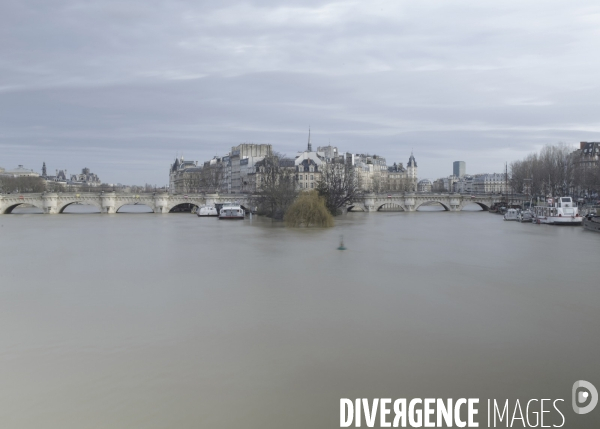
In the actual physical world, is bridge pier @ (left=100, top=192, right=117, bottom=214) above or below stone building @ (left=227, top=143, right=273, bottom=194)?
below

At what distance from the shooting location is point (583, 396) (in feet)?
22.3

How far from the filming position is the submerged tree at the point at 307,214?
3272cm

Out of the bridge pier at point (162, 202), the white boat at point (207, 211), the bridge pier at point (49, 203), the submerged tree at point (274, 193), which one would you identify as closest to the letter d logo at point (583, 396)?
the submerged tree at point (274, 193)

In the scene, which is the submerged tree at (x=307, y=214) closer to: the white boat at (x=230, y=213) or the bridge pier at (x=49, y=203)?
the white boat at (x=230, y=213)

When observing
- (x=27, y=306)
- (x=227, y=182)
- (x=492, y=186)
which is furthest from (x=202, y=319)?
(x=492, y=186)

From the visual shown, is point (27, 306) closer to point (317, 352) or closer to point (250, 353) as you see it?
point (250, 353)

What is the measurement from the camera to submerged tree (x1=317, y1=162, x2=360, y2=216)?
43625mm

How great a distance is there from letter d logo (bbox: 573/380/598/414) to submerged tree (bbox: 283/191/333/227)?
84.6 feet

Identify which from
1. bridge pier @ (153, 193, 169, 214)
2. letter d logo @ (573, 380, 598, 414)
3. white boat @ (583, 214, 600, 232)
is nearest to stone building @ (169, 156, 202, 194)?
bridge pier @ (153, 193, 169, 214)

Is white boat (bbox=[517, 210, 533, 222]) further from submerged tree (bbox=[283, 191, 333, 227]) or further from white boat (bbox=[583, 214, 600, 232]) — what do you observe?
submerged tree (bbox=[283, 191, 333, 227])

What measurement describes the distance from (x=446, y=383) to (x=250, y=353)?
2.79 meters

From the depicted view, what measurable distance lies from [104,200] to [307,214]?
1131 inches

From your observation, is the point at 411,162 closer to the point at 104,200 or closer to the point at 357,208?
the point at 357,208

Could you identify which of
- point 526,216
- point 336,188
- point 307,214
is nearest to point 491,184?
point 526,216
